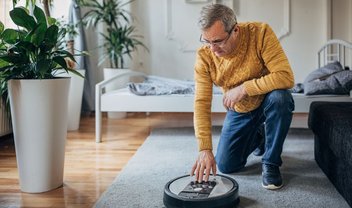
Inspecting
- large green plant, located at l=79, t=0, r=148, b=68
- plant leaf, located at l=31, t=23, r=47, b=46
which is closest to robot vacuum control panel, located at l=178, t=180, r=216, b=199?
plant leaf, located at l=31, t=23, r=47, b=46

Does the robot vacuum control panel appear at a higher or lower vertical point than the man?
lower

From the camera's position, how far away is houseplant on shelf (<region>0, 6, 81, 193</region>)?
1745mm

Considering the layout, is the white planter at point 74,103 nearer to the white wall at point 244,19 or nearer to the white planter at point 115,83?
the white planter at point 115,83

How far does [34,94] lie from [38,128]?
15 cm

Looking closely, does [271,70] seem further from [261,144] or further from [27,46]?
[27,46]

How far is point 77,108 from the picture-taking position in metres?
3.42

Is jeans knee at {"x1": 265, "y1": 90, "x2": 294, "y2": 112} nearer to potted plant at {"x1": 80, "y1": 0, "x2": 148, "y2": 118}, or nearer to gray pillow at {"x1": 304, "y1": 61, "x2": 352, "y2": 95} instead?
gray pillow at {"x1": 304, "y1": 61, "x2": 352, "y2": 95}

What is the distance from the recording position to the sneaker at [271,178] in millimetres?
1759

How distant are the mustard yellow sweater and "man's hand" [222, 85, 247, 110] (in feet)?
0.08

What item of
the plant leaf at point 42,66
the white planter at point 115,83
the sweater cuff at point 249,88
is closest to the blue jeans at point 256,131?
the sweater cuff at point 249,88

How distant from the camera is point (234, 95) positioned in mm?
1734

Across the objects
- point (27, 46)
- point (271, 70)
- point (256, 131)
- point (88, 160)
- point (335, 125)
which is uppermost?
point (27, 46)

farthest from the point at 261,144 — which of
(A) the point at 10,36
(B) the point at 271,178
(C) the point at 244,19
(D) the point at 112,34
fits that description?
(C) the point at 244,19

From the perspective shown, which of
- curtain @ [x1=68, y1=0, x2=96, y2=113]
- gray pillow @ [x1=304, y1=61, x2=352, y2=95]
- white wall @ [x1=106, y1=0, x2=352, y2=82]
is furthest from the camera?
white wall @ [x1=106, y1=0, x2=352, y2=82]
